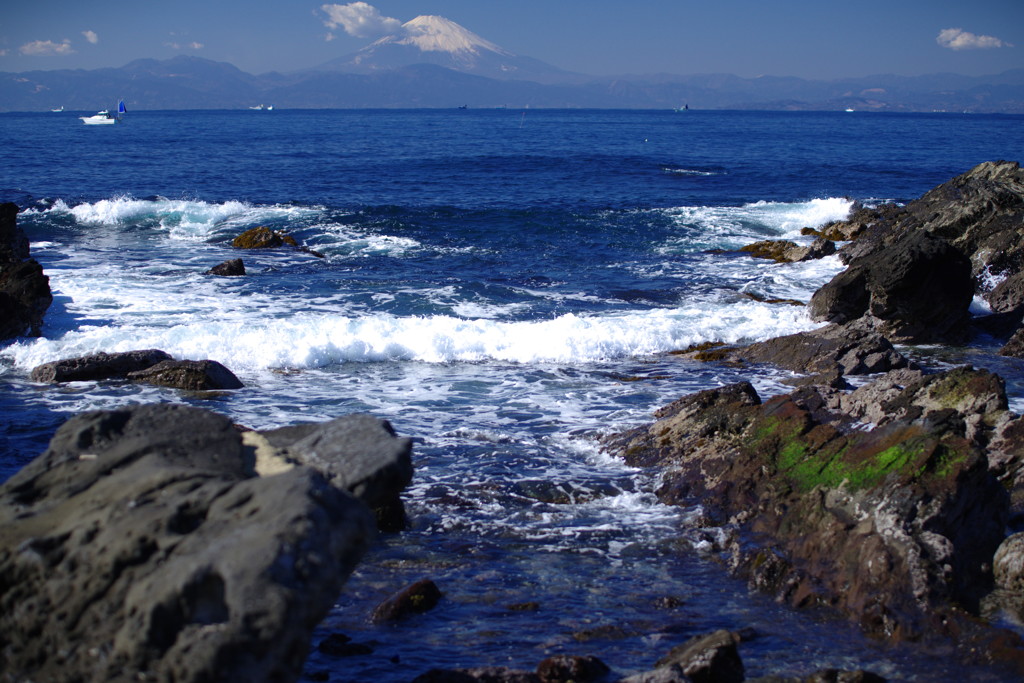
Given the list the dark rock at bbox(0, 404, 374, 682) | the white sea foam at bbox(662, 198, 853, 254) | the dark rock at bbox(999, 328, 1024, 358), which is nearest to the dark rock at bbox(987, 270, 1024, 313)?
the dark rock at bbox(999, 328, 1024, 358)

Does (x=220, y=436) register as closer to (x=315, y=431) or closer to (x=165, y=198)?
Result: (x=315, y=431)

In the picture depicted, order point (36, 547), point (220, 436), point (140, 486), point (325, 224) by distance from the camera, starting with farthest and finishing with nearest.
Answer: point (325, 224)
point (220, 436)
point (140, 486)
point (36, 547)

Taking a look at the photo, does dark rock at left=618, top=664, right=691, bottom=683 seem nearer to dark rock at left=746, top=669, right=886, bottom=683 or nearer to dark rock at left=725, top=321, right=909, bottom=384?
dark rock at left=746, top=669, right=886, bottom=683

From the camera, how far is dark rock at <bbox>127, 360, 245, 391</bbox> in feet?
44.2

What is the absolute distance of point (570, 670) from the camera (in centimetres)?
584

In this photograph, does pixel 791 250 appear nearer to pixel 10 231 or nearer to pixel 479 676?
pixel 10 231

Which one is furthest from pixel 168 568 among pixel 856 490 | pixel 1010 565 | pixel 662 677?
pixel 1010 565

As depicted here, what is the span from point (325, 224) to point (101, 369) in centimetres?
1772

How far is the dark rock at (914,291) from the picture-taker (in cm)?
1567

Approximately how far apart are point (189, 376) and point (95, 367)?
66.2 inches

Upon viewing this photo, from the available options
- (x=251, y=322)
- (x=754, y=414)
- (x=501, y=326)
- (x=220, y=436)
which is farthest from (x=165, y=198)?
(x=220, y=436)

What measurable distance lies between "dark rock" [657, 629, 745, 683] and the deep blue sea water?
320 mm

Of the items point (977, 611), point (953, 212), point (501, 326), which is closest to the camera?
point (977, 611)

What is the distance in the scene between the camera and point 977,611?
682 centimetres
